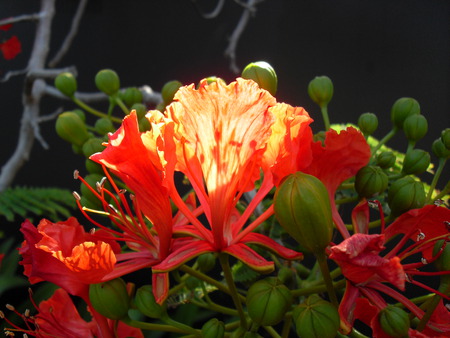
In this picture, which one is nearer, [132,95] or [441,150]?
[441,150]

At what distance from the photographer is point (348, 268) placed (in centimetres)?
58

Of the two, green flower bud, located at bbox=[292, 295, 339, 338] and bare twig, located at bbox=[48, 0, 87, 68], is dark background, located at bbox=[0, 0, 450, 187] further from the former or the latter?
green flower bud, located at bbox=[292, 295, 339, 338]

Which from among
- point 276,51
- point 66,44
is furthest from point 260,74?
point 276,51

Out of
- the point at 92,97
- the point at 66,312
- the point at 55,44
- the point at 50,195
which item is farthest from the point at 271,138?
the point at 55,44

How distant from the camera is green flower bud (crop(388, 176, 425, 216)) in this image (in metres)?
0.75

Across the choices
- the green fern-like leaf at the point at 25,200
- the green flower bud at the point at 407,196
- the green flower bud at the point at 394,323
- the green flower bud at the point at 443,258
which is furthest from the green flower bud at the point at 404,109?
the green fern-like leaf at the point at 25,200

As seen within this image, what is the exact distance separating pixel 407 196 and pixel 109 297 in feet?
1.52

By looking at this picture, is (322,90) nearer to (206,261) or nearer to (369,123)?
(369,123)

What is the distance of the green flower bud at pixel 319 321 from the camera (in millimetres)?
625

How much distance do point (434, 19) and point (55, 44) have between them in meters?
2.21

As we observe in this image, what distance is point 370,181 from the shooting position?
30.2 inches

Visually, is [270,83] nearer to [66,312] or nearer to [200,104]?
[200,104]

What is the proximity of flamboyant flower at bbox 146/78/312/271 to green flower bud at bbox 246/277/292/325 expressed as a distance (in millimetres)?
39

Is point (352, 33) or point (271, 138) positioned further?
point (352, 33)
